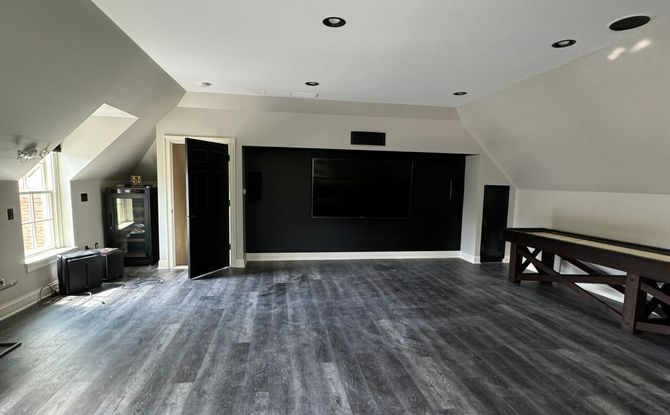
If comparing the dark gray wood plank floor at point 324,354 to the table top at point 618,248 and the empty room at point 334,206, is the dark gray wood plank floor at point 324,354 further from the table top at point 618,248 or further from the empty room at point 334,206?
the table top at point 618,248

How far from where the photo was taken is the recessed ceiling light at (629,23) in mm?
2181

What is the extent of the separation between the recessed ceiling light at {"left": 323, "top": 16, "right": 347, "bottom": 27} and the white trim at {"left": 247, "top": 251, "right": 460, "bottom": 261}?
13.3 ft

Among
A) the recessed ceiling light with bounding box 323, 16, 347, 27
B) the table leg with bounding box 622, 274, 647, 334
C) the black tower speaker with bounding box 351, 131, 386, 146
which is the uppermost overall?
the recessed ceiling light with bounding box 323, 16, 347, 27

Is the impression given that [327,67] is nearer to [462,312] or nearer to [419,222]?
[462,312]

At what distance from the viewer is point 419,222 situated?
19.6 ft

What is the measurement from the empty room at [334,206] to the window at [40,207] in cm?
3

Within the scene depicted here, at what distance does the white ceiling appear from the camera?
2.12m

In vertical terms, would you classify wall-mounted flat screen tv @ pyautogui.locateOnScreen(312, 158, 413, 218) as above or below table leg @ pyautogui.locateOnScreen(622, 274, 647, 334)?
above

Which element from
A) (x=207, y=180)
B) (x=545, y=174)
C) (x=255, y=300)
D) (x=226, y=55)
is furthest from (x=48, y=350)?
(x=545, y=174)

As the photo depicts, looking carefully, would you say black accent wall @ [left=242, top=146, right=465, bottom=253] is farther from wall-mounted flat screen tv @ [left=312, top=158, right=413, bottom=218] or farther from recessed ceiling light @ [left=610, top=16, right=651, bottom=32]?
recessed ceiling light @ [left=610, top=16, right=651, bottom=32]

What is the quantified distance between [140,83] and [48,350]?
2.70m

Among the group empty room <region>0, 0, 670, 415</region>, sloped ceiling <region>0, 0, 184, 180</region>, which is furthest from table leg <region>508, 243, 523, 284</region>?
sloped ceiling <region>0, 0, 184, 180</region>

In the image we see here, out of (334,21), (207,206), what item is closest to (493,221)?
(334,21)

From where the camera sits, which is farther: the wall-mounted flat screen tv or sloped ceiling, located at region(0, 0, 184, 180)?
the wall-mounted flat screen tv
